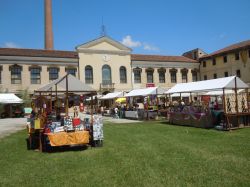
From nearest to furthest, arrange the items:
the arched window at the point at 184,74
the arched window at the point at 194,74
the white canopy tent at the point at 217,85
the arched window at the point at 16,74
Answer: the white canopy tent at the point at 217,85 < the arched window at the point at 16,74 < the arched window at the point at 184,74 < the arched window at the point at 194,74

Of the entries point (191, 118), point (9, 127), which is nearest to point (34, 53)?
point (9, 127)

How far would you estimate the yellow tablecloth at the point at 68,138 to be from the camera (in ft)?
32.2

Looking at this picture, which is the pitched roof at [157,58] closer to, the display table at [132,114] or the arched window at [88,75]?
the arched window at [88,75]

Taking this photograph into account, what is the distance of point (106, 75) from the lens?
4519cm

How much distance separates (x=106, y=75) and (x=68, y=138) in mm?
35489

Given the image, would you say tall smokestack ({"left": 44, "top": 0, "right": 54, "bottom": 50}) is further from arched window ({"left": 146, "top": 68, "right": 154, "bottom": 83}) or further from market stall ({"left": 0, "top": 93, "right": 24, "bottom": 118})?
arched window ({"left": 146, "top": 68, "right": 154, "bottom": 83})

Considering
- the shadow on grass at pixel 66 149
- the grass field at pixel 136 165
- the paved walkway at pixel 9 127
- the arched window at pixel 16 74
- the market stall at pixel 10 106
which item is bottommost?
the grass field at pixel 136 165

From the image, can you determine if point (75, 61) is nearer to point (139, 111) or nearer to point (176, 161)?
point (139, 111)

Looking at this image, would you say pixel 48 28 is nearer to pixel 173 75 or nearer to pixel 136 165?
pixel 173 75

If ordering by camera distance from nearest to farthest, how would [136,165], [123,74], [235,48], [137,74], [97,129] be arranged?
[136,165] → [97,129] → [235,48] → [123,74] → [137,74]

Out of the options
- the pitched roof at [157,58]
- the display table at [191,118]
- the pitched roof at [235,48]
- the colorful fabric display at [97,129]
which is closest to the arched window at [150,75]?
the pitched roof at [157,58]

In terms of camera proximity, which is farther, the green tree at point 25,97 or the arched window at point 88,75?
the arched window at point 88,75

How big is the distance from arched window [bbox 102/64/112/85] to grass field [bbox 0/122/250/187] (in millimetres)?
34388

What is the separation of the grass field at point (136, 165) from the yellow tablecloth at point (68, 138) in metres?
0.38
